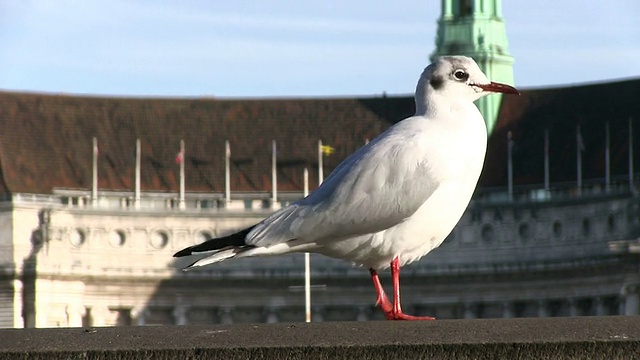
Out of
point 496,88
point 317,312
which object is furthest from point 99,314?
point 496,88

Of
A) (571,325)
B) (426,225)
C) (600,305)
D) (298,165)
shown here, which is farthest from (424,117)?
(298,165)

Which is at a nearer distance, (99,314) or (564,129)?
(99,314)

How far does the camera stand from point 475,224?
533 feet

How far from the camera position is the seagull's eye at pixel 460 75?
19328 mm

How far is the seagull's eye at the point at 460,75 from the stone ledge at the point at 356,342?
4.31 meters

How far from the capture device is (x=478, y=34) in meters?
160

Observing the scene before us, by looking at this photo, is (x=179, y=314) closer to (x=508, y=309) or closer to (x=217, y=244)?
(x=508, y=309)

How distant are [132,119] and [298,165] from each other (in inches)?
421

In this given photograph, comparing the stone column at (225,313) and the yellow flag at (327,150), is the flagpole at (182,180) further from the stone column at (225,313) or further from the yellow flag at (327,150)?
the yellow flag at (327,150)

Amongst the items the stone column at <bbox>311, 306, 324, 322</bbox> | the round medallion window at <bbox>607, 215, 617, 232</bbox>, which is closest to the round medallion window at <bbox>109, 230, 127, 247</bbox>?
the stone column at <bbox>311, 306, 324, 322</bbox>

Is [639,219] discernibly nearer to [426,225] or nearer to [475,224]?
[475,224]

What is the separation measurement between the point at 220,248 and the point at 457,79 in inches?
98.8

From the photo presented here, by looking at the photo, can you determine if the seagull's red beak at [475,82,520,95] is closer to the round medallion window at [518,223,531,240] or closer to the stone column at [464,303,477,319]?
the stone column at [464,303,477,319]

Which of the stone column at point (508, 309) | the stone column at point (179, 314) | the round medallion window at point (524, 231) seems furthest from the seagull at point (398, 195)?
the round medallion window at point (524, 231)
